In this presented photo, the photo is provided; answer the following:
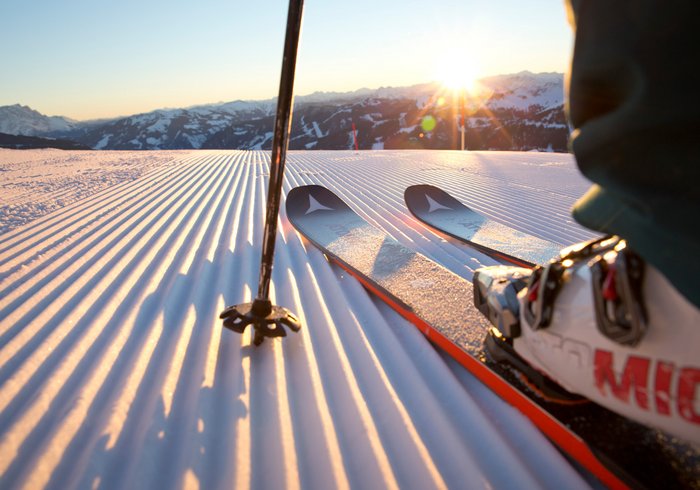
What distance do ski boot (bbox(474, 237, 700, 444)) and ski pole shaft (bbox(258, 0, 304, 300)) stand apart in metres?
0.79

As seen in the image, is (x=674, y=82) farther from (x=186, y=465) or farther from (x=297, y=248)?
(x=297, y=248)

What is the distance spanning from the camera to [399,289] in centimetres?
176

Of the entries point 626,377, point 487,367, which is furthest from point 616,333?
point 487,367

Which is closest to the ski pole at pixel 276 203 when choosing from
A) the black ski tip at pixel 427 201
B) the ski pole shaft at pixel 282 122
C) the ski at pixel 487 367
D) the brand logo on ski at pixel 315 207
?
the ski pole shaft at pixel 282 122

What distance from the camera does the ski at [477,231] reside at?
2.34 metres

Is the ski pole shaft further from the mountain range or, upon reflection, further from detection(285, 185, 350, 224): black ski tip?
the mountain range

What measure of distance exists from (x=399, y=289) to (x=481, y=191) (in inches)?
156

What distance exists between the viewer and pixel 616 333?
67 cm

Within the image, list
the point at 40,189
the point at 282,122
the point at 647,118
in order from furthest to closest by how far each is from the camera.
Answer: the point at 40,189
the point at 282,122
the point at 647,118

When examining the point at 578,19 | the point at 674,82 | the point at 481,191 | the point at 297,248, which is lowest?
the point at 481,191

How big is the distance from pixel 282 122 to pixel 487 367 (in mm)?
984

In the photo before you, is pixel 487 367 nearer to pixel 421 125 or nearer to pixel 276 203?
pixel 276 203

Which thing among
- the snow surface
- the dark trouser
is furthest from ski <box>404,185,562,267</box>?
the snow surface

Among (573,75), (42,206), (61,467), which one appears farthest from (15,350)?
(42,206)
